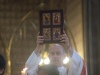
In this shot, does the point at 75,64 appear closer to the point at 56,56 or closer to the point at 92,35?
the point at 56,56

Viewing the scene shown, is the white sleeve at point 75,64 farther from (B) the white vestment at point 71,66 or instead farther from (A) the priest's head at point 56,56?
(A) the priest's head at point 56,56

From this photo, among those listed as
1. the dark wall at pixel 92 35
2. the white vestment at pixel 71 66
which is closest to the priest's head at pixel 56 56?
the white vestment at pixel 71 66

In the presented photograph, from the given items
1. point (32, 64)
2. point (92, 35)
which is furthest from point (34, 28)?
point (32, 64)

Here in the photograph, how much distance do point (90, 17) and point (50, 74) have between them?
208 cm

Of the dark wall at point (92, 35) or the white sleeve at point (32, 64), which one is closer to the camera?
the white sleeve at point (32, 64)

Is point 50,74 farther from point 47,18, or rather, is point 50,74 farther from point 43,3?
point 43,3

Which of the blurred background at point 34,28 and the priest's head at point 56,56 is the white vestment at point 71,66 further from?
the blurred background at point 34,28

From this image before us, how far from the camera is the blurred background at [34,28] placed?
14.3ft

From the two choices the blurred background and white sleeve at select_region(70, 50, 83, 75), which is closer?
white sleeve at select_region(70, 50, 83, 75)

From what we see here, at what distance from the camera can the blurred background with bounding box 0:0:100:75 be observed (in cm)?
435

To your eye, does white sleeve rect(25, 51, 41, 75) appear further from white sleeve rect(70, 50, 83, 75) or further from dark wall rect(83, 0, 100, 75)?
dark wall rect(83, 0, 100, 75)

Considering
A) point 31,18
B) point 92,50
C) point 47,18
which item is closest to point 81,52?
point 92,50

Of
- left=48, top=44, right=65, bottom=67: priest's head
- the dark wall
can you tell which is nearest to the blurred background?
the dark wall

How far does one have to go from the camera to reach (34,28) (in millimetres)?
4605
